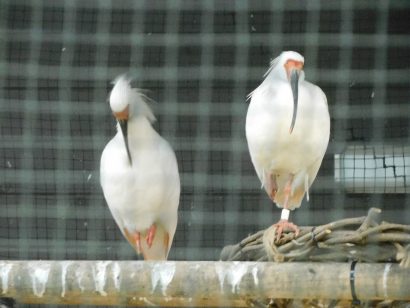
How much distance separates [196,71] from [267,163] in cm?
74

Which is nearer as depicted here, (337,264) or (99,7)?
(337,264)

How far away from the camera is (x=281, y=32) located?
12.2 feet

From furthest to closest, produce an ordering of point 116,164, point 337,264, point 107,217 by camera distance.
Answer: point 107,217
point 116,164
point 337,264

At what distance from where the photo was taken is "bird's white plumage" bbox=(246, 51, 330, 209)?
9.77ft

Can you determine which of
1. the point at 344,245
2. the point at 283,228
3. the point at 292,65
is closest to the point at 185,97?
the point at 292,65

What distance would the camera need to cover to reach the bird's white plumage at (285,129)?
9.77ft

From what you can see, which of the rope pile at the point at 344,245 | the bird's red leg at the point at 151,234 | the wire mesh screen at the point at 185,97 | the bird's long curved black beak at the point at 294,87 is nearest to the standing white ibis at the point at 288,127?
the bird's long curved black beak at the point at 294,87

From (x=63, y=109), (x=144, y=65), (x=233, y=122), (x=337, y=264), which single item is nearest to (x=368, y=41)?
(x=233, y=122)

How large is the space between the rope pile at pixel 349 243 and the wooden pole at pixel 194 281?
4 centimetres

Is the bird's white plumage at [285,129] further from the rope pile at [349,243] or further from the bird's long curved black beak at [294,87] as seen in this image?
the rope pile at [349,243]

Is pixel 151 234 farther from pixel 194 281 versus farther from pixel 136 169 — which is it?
pixel 194 281

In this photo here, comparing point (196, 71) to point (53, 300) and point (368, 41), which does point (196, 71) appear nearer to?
point (368, 41)

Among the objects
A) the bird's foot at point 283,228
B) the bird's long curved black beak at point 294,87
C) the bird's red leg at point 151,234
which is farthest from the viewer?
the bird's red leg at point 151,234

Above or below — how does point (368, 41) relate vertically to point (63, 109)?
above
